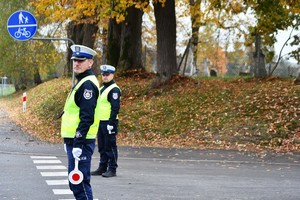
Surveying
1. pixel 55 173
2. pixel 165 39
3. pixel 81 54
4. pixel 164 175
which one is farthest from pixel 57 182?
pixel 165 39

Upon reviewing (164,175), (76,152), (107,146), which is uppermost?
(76,152)

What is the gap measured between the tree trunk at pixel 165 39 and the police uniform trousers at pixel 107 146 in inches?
459

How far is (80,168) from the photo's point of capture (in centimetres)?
657

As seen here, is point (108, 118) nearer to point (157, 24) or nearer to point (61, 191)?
point (61, 191)

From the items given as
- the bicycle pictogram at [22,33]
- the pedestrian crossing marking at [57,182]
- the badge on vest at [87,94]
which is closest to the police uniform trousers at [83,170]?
the badge on vest at [87,94]

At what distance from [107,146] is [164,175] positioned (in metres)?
1.27

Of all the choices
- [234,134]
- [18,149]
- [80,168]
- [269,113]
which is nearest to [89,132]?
[80,168]

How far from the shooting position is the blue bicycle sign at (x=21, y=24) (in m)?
16.8

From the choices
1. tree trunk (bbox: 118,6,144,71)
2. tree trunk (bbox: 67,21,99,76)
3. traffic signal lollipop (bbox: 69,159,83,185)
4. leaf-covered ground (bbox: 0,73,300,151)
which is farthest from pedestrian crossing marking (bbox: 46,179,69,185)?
tree trunk (bbox: 67,21,99,76)

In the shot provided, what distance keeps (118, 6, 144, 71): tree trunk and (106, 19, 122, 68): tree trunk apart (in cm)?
84

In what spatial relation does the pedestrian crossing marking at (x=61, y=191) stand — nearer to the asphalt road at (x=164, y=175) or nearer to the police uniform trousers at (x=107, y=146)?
the asphalt road at (x=164, y=175)

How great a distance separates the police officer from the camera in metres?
10.4

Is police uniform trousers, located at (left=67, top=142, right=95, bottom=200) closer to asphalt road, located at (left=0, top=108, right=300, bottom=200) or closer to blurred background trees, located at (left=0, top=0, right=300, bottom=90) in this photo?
A: asphalt road, located at (left=0, top=108, right=300, bottom=200)

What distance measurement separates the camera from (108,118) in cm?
1050
